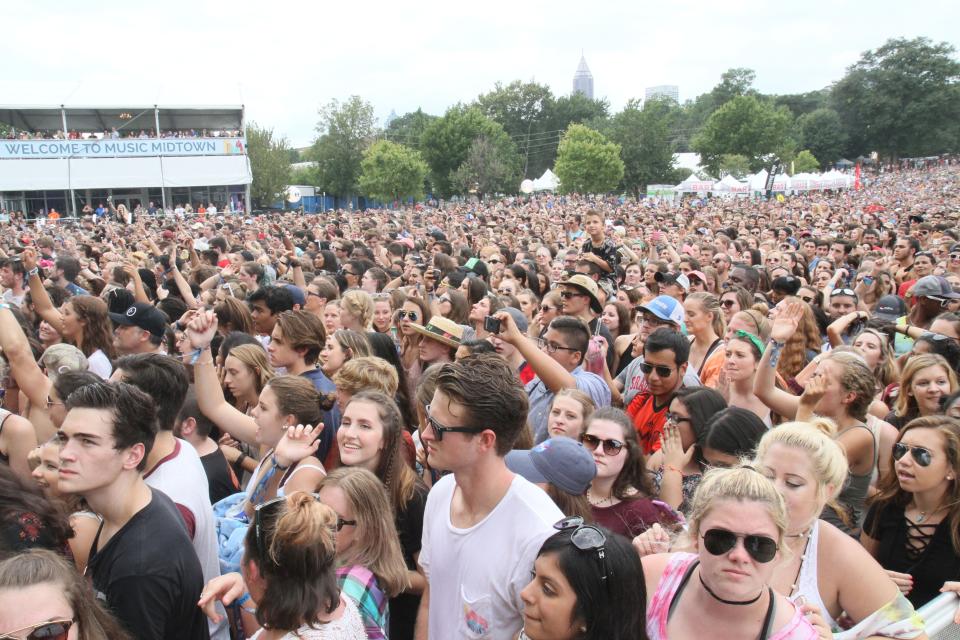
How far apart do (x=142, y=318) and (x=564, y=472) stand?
3984 mm

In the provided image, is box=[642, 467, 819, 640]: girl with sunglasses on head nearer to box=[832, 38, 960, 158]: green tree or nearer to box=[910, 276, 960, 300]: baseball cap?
box=[910, 276, 960, 300]: baseball cap

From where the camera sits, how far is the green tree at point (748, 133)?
68188mm

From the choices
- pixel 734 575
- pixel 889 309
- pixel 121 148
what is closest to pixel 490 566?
pixel 734 575

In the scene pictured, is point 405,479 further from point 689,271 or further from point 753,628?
point 689,271

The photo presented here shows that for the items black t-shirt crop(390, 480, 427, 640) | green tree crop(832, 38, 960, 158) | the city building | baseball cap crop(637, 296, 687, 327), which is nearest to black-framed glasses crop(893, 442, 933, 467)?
black t-shirt crop(390, 480, 427, 640)

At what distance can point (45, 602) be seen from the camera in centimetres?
202

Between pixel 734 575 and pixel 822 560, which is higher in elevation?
pixel 734 575

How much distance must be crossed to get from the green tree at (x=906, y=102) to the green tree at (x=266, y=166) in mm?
68004

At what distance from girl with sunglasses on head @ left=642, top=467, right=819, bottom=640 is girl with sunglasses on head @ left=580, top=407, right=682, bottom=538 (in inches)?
40.8

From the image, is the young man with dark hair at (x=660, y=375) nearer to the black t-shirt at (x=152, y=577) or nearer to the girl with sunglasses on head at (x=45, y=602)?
the black t-shirt at (x=152, y=577)

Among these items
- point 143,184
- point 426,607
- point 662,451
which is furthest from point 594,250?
point 143,184

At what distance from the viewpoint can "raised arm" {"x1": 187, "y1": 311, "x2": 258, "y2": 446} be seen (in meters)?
4.02

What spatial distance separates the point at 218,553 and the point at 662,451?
224 cm

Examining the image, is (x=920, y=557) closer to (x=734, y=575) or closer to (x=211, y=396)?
(x=734, y=575)
